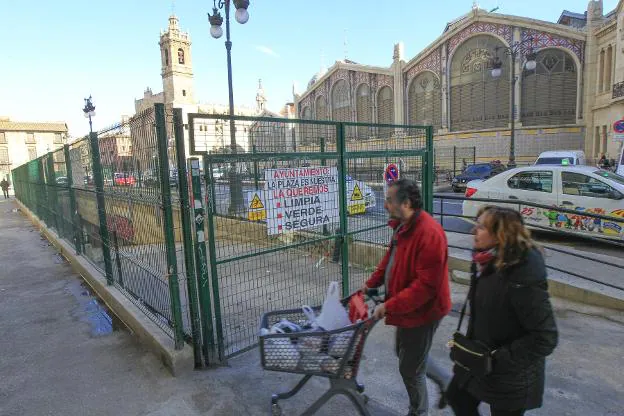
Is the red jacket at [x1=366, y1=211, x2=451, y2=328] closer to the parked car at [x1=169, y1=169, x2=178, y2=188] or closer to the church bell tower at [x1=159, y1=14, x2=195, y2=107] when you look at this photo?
the parked car at [x1=169, y1=169, x2=178, y2=188]

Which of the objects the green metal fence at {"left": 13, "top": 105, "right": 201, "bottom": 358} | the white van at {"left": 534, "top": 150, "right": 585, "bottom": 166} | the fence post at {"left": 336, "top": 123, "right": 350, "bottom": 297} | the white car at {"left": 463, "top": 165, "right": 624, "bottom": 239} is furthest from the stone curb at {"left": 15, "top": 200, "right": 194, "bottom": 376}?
the white van at {"left": 534, "top": 150, "right": 585, "bottom": 166}

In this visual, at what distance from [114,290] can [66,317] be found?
0.67m

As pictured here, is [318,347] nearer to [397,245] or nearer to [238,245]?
[397,245]

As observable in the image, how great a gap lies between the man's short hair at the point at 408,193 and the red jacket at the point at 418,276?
0.25 ft

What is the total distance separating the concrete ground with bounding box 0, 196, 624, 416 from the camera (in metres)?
3.17

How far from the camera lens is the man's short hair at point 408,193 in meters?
2.49

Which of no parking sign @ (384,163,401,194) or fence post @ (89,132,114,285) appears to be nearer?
fence post @ (89,132,114,285)

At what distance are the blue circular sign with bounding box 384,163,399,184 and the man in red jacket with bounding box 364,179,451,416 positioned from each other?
2.67 metres

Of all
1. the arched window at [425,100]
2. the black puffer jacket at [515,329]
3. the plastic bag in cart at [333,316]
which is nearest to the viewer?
the black puffer jacket at [515,329]

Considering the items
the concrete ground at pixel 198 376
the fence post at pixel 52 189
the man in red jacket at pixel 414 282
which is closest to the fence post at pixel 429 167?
the concrete ground at pixel 198 376

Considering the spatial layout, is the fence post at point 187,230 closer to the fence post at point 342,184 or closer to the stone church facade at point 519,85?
the fence post at point 342,184

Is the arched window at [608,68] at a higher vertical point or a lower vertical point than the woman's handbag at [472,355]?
higher

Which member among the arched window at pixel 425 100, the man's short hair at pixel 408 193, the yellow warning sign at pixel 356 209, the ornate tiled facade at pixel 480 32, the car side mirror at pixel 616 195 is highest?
the ornate tiled facade at pixel 480 32

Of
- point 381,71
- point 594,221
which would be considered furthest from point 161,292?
point 381,71
